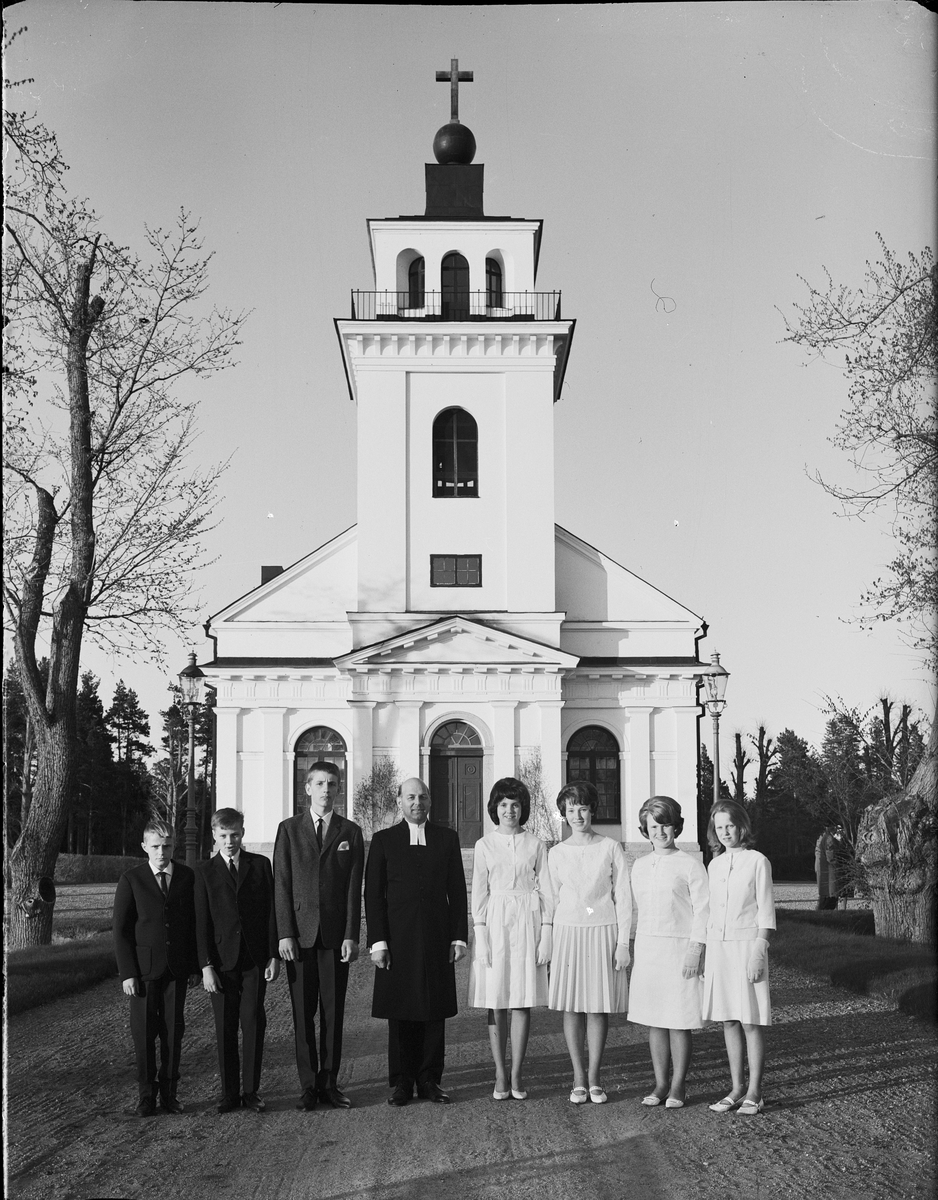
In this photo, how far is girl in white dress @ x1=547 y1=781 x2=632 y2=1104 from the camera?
7.33m

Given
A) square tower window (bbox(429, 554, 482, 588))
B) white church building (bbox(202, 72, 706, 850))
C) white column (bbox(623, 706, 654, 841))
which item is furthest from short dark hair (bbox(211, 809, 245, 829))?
white column (bbox(623, 706, 654, 841))

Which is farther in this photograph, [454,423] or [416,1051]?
[454,423]

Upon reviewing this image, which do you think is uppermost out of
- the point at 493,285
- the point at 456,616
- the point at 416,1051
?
the point at 493,285

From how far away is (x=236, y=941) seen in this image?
Result: 7.39 m

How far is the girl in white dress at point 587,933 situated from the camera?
733 cm

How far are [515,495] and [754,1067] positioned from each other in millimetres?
26047

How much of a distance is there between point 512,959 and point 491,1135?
48.2 inches

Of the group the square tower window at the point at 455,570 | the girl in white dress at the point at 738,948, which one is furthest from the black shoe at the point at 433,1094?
the square tower window at the point at 455,570

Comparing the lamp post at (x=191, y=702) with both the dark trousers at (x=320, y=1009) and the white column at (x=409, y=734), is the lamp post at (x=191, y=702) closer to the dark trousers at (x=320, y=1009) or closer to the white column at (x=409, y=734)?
the white column at (x=409, y=734)

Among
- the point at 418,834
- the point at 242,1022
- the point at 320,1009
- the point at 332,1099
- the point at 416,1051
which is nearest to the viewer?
the point at 332,1099

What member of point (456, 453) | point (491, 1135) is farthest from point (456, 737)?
point (491, 1135)

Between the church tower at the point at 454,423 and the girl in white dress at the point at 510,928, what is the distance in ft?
78.5

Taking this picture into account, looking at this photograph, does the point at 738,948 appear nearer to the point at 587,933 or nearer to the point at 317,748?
the point at 587,933

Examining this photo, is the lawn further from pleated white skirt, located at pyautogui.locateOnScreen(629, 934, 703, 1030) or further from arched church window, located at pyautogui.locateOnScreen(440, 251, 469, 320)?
arched church window, located at pyautogui.locateOnScreen(440, 251, 469, 320)
